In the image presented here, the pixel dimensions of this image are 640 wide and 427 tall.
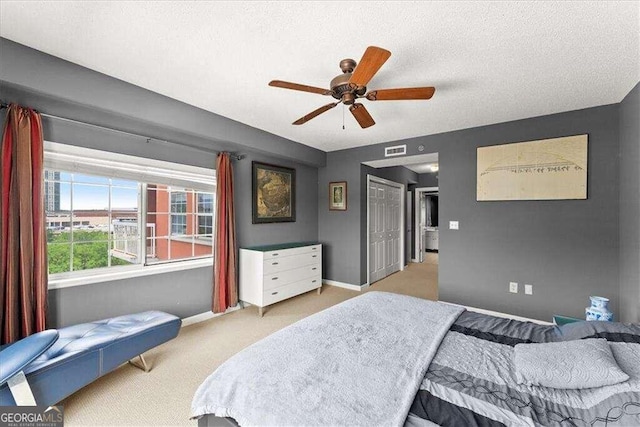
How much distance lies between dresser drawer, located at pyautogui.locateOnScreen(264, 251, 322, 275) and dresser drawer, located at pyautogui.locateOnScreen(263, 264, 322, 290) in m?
0.06

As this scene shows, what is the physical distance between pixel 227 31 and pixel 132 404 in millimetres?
2609

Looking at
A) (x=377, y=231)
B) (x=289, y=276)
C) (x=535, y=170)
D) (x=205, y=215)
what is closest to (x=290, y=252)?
(x=289, y=276)

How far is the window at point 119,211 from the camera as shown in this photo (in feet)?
8.02

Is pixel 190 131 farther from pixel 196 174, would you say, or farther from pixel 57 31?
pixel 57 31

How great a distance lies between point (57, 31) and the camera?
176cm

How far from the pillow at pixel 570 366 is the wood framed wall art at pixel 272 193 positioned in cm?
346

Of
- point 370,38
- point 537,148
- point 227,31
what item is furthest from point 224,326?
point 537,148

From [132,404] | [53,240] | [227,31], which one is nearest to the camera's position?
[227,31]

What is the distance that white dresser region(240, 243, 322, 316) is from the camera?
3.55 m

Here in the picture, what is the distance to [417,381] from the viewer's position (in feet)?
3.89

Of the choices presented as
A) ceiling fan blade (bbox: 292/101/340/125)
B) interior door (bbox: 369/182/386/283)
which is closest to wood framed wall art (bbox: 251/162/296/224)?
interior door (bbox: 369/182/386/283)

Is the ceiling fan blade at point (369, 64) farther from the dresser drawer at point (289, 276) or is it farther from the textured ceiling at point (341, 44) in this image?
the dresser drawer at point (289, 276)

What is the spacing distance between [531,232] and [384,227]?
8.74 feet

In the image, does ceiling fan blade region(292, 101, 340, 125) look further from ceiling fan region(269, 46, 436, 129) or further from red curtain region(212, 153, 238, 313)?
red curtain region(212, 153, 238, 313)
